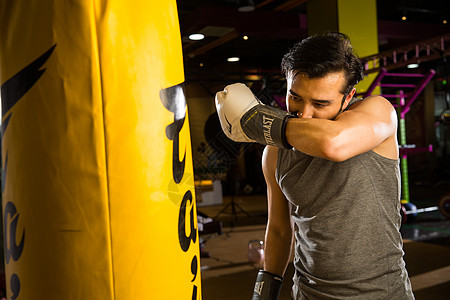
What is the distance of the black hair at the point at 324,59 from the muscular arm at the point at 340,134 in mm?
144

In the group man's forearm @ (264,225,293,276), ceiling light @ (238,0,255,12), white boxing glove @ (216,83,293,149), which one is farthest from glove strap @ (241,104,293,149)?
ceiling light @ (238,0,255,12)

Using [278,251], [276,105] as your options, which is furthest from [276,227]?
[276,105]

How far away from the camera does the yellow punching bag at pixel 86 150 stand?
0.87m

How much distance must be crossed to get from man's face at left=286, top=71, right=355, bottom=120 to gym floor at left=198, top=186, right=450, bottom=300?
8.93ft

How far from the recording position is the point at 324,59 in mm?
1211

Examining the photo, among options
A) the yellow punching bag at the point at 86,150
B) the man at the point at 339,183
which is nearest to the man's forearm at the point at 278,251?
the man at the point at 339,183

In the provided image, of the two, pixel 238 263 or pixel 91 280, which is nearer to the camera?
pixel 91 280

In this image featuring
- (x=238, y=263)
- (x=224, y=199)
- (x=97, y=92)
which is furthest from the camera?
(x=224, y=199)

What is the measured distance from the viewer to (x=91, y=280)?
0.87 metres

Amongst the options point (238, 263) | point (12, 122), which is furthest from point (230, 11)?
point (12, 122)

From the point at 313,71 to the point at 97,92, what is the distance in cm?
61

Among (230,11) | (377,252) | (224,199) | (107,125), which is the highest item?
(230,11)

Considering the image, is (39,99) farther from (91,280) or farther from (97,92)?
(91,280)

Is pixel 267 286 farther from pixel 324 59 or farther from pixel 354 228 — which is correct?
pixel 324 59
